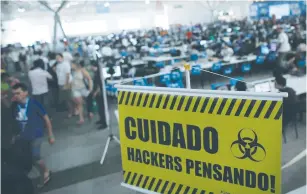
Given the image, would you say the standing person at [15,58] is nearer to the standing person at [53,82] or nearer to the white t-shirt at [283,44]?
the standing person at [53,82]

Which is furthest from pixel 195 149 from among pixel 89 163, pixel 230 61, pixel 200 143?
pixel 230 61

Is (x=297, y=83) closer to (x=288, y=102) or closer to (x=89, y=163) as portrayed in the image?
(x=288, y=102)

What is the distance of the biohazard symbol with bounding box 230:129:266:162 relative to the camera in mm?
2051

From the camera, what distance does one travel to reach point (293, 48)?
12.3 m

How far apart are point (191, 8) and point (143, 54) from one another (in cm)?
2512

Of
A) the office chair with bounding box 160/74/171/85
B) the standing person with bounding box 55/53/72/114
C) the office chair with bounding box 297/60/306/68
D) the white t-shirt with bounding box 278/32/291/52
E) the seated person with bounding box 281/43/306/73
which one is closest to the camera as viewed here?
the seated person with bounding box 281/43/306/73

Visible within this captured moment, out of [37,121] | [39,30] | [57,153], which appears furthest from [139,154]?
[39,30]

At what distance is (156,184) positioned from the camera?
8.35 feet

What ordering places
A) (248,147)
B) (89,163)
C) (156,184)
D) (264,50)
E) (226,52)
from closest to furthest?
(248,147)
(156,184)
(89,163)
(226,52)
(264,50)

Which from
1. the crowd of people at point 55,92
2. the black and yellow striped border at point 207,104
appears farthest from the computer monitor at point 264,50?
the black and yellow striped border at point 207,104

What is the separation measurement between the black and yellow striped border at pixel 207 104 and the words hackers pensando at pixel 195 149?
0.11m

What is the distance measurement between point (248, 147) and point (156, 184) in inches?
29.8

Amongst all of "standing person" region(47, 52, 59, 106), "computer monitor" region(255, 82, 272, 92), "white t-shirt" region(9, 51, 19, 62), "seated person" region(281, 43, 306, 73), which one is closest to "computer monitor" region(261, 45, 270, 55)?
"seated person" region(281, 43, 306, 73)

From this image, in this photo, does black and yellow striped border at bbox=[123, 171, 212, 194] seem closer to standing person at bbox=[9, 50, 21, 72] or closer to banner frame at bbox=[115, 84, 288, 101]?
banner frame at bbox=[115, 84, 288, 101]
